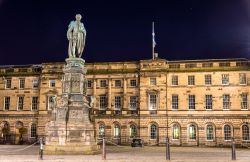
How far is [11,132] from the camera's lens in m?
54.9

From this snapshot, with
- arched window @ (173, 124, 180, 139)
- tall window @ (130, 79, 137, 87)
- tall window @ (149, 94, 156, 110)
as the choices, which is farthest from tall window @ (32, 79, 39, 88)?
arched window @ (173, 124, 180, 139)

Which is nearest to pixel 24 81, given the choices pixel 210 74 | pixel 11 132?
pixel 11 132

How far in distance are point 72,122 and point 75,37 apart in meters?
5.67

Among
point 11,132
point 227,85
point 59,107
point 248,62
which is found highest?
point 248,62

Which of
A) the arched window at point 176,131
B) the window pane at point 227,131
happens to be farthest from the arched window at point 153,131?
the window pane at point 227,131

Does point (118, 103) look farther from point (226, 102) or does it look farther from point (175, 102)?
point (226, 102)

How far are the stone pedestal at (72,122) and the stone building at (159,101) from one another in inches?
1147

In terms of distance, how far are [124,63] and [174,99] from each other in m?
9.35

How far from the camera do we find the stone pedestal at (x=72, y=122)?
818 inches

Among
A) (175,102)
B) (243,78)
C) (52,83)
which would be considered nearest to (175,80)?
(175,102)

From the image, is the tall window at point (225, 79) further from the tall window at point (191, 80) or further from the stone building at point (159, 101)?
the tall window at point (191, 80)

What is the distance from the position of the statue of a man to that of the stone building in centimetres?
2853

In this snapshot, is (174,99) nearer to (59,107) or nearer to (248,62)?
(248,62)

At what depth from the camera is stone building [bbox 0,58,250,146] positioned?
4862 centimetres
